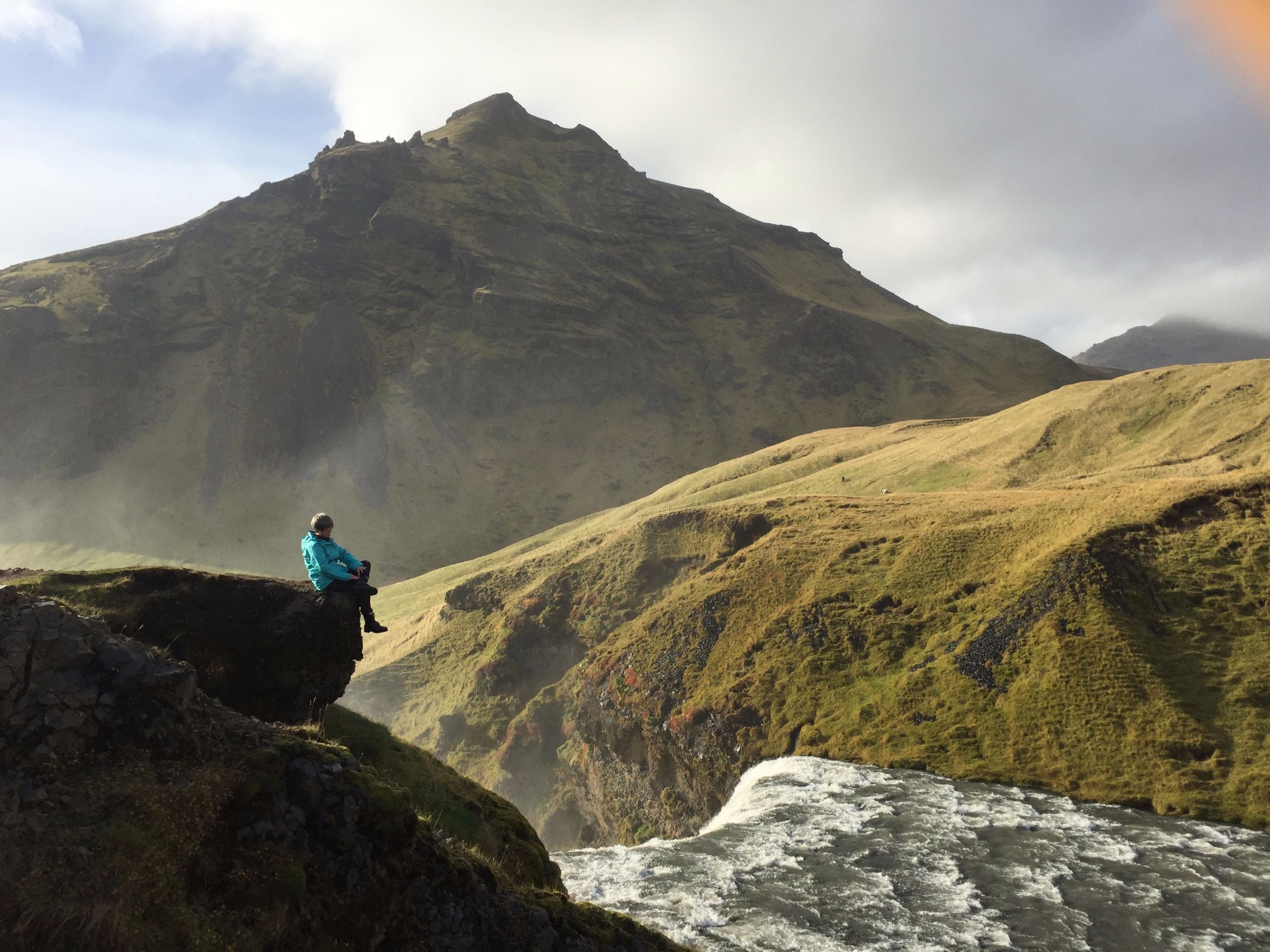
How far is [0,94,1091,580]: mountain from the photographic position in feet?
456

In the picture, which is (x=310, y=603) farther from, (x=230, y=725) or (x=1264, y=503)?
(x=1264, y=503)

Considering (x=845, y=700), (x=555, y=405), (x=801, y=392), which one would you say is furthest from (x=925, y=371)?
(x=845, y=700)

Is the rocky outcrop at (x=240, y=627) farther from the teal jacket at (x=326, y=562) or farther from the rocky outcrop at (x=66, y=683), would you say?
the rocky outcrop at (x=66, y=683)

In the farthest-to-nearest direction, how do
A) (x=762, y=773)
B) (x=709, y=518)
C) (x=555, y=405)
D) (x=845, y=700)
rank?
(x=555, y=405), (x=709, y=518), (x=845, y=700), (x=762, y=773)

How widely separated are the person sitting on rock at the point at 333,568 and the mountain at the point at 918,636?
21.5 meters

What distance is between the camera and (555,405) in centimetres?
17125

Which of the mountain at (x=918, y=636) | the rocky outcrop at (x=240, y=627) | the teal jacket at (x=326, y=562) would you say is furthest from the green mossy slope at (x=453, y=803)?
the mountain at (x=918, y=636)

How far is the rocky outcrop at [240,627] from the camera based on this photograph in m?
14.9

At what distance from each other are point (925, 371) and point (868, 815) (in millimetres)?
175876

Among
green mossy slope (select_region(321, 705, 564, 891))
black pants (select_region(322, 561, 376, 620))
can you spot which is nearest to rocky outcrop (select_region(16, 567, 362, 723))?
black pants (select_region(322, 561, 376, 620))

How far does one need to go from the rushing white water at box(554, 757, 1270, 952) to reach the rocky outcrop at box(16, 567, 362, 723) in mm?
10236

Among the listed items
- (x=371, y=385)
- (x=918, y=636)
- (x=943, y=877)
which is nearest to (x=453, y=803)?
(x=943, y=877)

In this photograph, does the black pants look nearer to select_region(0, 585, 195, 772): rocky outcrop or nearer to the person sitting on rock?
the person sitting on rock

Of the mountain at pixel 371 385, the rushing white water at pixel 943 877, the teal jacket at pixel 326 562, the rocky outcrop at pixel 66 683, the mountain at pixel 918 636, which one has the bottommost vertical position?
the rushing white water at pixel 943 877
